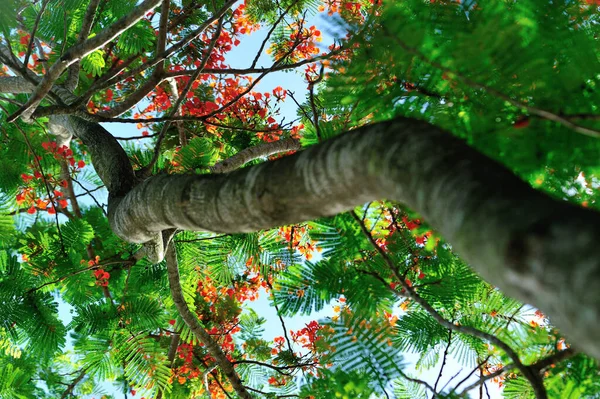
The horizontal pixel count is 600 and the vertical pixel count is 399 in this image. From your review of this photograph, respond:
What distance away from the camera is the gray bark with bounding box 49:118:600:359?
0.41 metres

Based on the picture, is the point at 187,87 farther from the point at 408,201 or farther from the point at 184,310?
the point at 408,201

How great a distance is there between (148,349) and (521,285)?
7.79ft

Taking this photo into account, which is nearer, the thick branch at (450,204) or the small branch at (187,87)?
the thick branch at (450,204)

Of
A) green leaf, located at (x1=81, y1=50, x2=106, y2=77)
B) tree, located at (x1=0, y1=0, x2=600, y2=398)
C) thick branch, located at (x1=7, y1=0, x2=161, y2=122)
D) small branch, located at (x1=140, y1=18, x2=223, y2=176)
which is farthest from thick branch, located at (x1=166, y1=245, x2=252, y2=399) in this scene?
green leaf, located at (x1=81, y1=50, x2=106, y2=77)

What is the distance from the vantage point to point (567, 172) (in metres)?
1.00

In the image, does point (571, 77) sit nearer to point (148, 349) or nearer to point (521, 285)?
point (521, 285)

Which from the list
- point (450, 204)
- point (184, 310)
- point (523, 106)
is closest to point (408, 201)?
point (450, 204)

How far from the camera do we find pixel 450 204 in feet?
A: 1.78

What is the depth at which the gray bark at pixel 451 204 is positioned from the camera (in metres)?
0.41

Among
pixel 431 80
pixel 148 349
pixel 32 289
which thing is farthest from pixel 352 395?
pixel 32 289

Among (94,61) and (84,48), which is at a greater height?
(94,61)

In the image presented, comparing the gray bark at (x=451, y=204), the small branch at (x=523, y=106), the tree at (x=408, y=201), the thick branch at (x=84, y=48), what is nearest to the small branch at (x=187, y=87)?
the tree at (x=408, y=201)

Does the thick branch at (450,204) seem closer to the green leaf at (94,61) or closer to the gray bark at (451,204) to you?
the gray bark at (451,204)

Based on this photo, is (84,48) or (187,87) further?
(187,87)
